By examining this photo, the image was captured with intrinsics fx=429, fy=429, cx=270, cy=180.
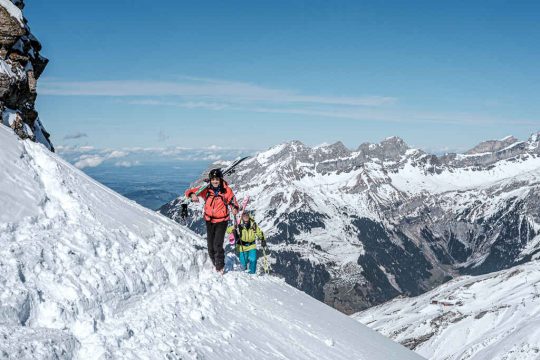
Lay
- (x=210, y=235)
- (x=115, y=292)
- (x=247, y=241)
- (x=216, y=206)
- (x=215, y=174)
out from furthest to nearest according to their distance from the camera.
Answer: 1. (x=247, y=241)
2. (x=210, y=235)
3. (x=216, y=206)
4. (x=215, y=174)
5. (x=115, y=292)

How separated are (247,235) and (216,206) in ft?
17.4

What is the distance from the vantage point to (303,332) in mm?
16391

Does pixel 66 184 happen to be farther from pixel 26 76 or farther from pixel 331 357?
pixel 331 357

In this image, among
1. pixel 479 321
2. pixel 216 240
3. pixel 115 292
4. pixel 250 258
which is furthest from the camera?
pixel 479 321

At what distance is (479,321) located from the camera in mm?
98562

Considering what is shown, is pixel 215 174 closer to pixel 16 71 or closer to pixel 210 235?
pixel 210 235

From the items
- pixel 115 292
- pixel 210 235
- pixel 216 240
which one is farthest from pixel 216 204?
pixel 115 292

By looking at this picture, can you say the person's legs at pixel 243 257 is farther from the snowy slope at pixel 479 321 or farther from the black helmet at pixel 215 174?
the snowy slope at pixel 479 321

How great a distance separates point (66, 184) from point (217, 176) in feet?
18.5

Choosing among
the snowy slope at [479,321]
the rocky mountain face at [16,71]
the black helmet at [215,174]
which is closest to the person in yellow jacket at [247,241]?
the black helmet at [215,174]

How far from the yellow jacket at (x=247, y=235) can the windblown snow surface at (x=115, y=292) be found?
84.8 inches

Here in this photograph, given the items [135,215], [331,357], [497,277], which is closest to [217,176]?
[135,215]

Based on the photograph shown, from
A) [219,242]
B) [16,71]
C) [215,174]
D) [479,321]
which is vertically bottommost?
[479,321]

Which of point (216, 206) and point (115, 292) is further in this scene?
point (216, 206)
